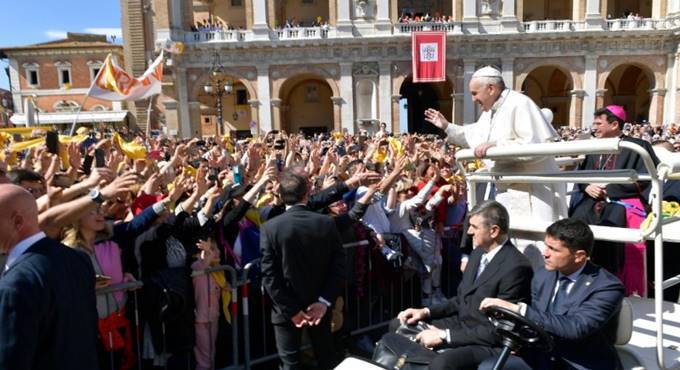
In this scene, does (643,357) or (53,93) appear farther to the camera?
(53,93)

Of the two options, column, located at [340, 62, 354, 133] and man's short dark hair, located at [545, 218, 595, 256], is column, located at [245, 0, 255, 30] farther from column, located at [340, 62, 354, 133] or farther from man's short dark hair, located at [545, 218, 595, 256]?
man's short dark hair, located at [545, 218, 595, 256]

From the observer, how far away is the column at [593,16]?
104 ft

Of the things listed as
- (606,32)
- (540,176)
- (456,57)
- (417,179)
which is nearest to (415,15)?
(456,57)

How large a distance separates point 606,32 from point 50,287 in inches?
1418

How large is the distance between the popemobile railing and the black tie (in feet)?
1.39

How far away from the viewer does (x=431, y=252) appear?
604 centimetres

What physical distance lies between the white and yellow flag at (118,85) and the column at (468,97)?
2207 cm

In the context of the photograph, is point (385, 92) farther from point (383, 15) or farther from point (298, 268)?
point (298, 268)

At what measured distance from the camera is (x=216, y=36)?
3197cm

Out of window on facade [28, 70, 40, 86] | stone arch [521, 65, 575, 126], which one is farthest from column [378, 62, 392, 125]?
window on facade [28, 70, 40, 86]

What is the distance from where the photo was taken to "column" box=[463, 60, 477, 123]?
105 ft

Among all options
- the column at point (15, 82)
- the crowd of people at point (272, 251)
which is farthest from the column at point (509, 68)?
the column at point (15, 82)

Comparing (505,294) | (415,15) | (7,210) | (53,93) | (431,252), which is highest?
(415,15)

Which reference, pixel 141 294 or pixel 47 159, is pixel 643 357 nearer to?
pixel 141 294
